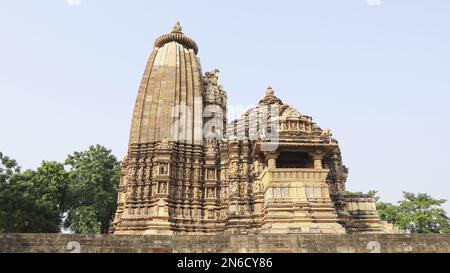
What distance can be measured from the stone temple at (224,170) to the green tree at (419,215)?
12.8m

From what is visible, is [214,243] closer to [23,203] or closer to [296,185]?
[296,185]

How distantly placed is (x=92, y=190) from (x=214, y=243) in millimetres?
24872

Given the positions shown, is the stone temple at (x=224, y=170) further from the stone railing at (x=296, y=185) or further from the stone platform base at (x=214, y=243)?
the stone platform base at (x=214, y=243)

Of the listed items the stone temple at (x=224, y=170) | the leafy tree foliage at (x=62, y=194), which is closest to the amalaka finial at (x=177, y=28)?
the stone temple at (x=224, y=170)

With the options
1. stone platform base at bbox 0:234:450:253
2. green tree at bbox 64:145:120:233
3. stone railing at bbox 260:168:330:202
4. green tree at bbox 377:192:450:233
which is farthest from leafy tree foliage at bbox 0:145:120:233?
green tree at bbox 377:192:450:233

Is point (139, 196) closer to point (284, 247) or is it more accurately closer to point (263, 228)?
point (263, 228)

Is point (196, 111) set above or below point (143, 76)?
below

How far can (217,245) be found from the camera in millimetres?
10180

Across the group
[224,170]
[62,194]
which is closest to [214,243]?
[224,170]

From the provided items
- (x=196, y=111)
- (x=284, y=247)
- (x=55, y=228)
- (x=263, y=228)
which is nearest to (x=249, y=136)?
(x=196, y=111)

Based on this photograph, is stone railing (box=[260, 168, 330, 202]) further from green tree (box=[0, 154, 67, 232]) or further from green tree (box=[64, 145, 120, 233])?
green tree (box=[64, 145, 120, 233])

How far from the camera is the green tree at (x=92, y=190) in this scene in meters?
29.9

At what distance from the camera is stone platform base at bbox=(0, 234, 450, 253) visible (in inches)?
386
